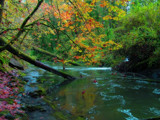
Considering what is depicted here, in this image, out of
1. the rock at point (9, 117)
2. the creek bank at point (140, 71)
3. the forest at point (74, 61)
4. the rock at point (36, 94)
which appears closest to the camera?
the rock at point (9, 117)

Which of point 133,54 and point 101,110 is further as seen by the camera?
point 133,54

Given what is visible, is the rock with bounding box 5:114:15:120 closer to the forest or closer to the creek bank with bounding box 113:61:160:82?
the forest

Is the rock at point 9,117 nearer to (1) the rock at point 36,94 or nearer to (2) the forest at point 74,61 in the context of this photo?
(2) the forest at point 74,61

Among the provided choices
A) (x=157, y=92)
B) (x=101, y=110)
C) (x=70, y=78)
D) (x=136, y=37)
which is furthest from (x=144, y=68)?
(x=101, y=110)

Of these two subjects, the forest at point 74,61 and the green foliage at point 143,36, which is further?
the green foliage at point 143,36

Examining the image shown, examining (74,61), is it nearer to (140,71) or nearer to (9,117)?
(9,117)

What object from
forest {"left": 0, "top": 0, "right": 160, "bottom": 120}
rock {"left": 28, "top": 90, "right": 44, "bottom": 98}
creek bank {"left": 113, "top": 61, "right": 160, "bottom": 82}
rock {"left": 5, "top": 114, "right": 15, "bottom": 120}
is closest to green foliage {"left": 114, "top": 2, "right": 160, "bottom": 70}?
forest {"left": 0, "top": 0, "right": 160, "bottom": 120}

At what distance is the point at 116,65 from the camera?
16.4 m

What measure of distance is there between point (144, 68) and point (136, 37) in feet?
11.1

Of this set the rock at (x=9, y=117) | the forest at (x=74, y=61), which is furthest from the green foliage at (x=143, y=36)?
the rock at (x=9, y=117)

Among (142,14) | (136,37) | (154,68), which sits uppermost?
(142,14)

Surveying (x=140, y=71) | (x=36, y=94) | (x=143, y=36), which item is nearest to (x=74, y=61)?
(x=36, y=94)

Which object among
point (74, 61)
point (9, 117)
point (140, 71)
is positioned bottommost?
point (9, 117)

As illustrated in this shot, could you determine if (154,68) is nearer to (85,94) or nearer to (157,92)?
(157,92)
